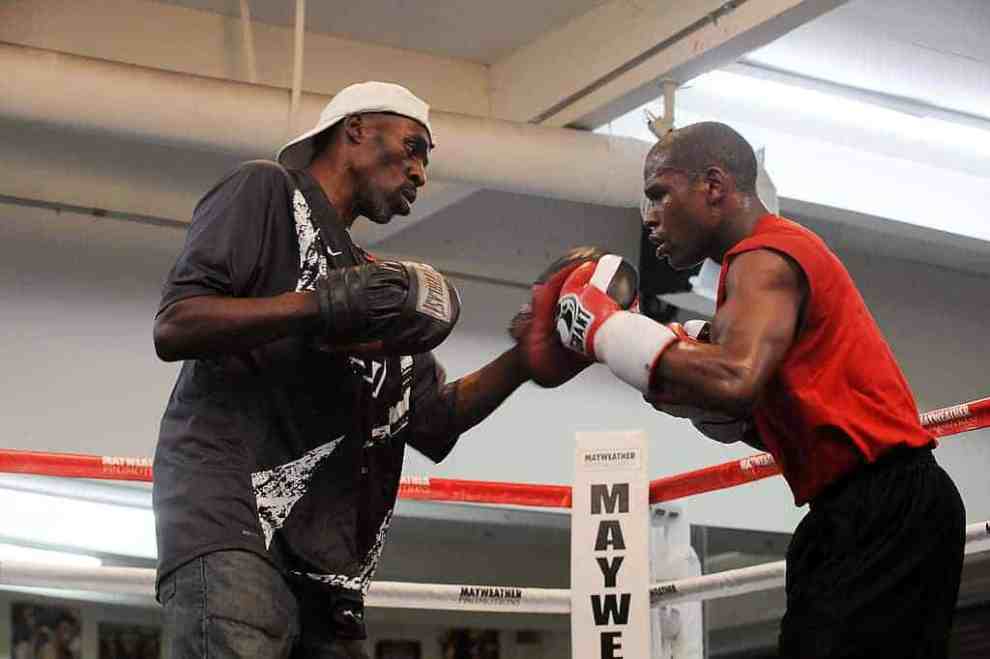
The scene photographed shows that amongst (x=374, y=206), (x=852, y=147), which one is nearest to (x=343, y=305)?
(x=374, y=206)

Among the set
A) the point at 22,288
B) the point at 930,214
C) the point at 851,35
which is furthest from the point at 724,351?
the point at 930,214

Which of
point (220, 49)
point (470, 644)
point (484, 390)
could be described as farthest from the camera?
point (470, 644)

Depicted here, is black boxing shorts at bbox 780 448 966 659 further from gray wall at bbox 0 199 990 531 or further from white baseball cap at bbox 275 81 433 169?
gray wall at bbox 0 199 990 531

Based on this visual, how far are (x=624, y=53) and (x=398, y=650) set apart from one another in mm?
3718

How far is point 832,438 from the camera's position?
6.16ft

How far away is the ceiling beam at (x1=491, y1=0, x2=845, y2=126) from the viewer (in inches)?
164

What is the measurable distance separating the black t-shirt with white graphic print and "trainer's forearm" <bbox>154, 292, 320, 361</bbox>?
4cm

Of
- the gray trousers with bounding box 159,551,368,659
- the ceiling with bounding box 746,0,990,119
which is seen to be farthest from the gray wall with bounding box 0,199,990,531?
the gray trousers with bounding box 159,551,368,659

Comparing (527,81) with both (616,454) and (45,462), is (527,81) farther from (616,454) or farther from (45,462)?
(45,462)

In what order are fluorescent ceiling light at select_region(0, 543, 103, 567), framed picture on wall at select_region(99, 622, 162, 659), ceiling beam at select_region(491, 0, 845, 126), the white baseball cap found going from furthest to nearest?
framed picture on wall at select_region(99, 622, 162, 659) < fluorescent ceiling light at select_region(0, 543, 103, 567) < ceiling beam at select_region(491, 0, 845, 126) < the white baseball cap

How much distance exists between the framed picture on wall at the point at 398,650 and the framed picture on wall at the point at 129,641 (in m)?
1.10

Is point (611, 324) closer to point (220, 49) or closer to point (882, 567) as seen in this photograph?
point (882, 567)

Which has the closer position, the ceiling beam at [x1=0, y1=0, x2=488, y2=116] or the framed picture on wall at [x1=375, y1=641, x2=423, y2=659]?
the ceiling beam at [x1=0, y1=0, x2=488, y2=116]

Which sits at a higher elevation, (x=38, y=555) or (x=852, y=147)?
(x=852, y=147)
